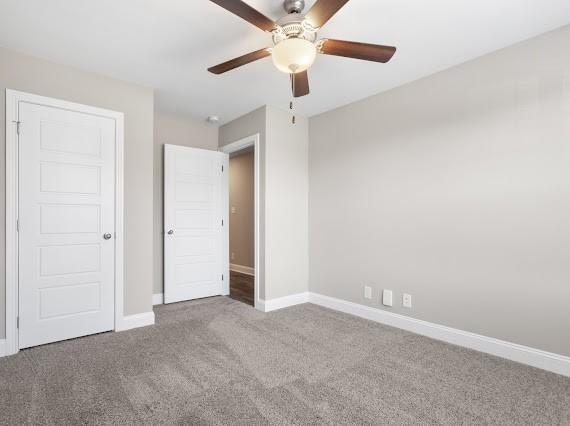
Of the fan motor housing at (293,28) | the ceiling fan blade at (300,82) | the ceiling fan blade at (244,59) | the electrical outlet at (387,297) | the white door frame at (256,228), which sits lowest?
the electrical outlet at (387,297)

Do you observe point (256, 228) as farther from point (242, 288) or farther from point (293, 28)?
point (293, 28)

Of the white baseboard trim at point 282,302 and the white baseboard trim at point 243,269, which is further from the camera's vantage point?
the white baseboard trim at point 243,269

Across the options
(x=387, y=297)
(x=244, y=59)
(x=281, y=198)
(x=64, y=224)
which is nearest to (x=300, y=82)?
(x=244, y=59)

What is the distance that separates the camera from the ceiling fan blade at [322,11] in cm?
160

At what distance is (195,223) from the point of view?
4211 mm

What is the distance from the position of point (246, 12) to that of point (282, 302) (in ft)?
10.1

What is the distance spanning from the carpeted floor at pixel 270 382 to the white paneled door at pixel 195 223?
1139 millimetres

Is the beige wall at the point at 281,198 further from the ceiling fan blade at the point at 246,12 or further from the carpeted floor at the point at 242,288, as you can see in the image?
the ceiling fan blade at the point at 246,12

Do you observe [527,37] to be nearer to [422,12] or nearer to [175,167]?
[422,12]

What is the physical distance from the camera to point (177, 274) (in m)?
4.05

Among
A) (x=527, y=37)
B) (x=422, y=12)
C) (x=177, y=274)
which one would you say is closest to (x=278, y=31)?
(x=422, y=12)

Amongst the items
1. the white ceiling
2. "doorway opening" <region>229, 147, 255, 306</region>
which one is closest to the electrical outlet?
the white ceiling

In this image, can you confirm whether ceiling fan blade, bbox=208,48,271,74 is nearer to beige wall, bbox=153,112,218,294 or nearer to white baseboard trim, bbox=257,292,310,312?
beige wall, bbox=153,112,218,294

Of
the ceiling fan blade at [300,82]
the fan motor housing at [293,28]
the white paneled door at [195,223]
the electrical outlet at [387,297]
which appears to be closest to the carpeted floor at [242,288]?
the white paneled door at [195,223]
